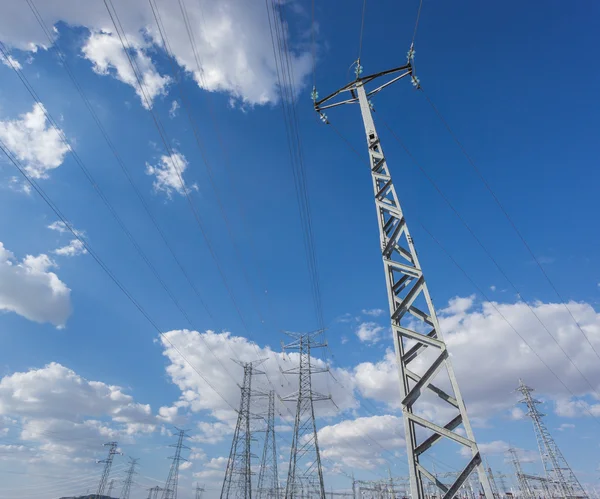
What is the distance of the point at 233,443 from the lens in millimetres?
41688

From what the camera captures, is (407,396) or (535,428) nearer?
(407,396)

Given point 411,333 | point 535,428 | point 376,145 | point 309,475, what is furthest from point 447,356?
point 535,428

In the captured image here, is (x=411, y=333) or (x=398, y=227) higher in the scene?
(x=398, y=227)

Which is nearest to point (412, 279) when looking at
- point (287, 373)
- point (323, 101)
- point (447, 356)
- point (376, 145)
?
point (447, 356)

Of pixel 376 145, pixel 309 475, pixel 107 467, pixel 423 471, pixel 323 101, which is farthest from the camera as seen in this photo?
pixel 107 467

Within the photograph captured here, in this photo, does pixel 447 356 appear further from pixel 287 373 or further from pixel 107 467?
pixel 107 467

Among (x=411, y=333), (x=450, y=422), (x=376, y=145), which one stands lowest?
(x=450, y=422)

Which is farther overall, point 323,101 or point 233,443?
point 233,443

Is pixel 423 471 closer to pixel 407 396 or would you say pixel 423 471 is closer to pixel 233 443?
pixel 407 396

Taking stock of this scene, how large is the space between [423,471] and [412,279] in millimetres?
4083

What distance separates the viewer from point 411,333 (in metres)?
7.78

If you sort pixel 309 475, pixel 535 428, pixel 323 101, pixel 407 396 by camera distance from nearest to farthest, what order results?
pixel 407 396 < pixel 323 101 < pixel 309 475 < pixel 535 428

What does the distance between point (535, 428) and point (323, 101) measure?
70.2 m

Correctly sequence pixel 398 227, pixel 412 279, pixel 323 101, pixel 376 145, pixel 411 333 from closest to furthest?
pixel 411 333
pixel 412 279
pixel 398 227
pixel 376 145
pixel 323 101
